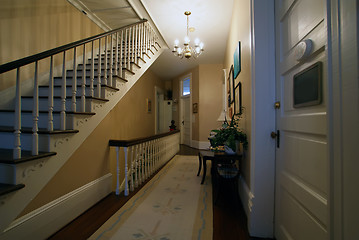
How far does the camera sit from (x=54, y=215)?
1.67 metres

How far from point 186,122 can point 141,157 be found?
14.7ft

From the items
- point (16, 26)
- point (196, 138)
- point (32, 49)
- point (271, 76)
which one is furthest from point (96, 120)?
point (196, 138)

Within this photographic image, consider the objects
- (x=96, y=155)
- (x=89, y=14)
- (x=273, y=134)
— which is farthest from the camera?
(x=89, y=14)

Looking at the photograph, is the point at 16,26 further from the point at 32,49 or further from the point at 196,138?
the point at 196,138

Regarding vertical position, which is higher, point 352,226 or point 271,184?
point 352,226

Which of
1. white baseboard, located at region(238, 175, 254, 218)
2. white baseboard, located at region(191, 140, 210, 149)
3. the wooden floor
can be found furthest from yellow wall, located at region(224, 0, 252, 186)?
white baseboard, located at region(191, 140, 210, 149)

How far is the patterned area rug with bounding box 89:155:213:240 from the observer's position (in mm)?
1526

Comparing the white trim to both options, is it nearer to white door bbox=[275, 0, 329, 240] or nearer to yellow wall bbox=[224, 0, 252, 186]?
yellow wall bbox=[224, 0, 252, 186]

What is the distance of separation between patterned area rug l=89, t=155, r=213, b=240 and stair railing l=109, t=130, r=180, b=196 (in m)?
0.23

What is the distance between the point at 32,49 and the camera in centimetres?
209

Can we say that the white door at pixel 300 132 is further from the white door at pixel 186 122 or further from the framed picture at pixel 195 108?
the white door at pixel 186 122

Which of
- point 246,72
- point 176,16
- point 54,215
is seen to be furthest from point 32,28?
point 246,72

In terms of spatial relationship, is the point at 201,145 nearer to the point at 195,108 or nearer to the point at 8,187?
the point at 195,108

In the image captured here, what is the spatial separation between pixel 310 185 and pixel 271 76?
0.92 metres
